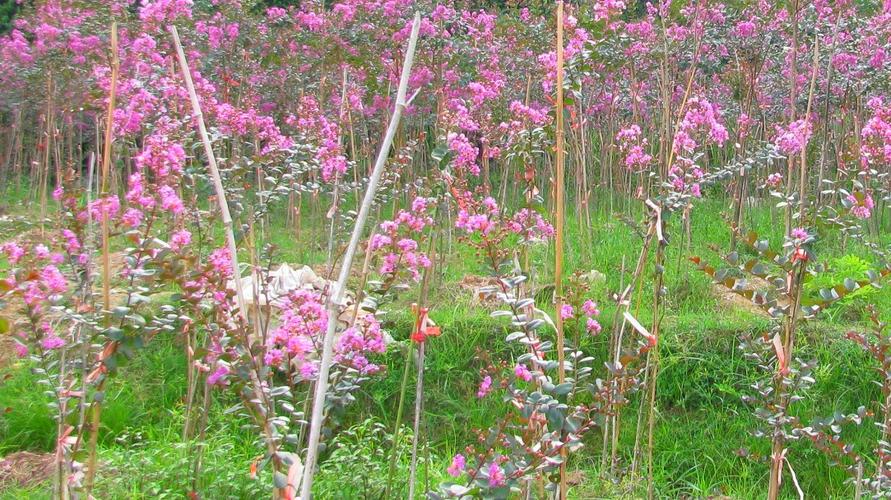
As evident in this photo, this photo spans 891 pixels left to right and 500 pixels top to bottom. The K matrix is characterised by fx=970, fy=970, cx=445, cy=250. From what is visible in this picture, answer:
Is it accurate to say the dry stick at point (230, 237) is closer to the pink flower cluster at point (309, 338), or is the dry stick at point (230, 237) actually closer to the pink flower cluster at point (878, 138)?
the pink flower cluster at point (309, 338)

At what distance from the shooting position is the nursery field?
1959 millimetres

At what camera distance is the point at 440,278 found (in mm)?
5156

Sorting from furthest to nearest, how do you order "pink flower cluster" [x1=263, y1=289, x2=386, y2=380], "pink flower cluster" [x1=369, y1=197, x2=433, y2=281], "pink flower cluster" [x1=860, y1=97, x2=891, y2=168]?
1. "pink flower cluster" [x1=860, y1=97, x2=891, y2=168]
2. "pink flower cluster" [x1=369, y1=197, x2=433, y2=281]
3. "pink flower cluster" [x1=263, y1=289, x2=386, y2=380]

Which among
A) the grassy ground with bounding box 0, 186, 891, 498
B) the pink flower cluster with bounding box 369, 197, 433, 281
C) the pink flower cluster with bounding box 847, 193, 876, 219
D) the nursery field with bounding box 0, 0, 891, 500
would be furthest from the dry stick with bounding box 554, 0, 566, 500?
the grassy ground with bounding box 0, 186, 891, 498

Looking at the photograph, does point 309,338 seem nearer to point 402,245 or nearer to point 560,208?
point 402,245

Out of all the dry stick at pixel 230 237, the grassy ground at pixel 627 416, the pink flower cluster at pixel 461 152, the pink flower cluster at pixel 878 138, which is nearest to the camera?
the dry stick at pixel 230 237

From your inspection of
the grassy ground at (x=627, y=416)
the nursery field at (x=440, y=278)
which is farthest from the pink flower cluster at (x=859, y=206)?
the grassy ground at (x=627, y=416)

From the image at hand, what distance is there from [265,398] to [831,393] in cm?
327

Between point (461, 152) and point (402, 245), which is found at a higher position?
point (461, 152)

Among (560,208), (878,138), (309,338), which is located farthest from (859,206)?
(878,138)

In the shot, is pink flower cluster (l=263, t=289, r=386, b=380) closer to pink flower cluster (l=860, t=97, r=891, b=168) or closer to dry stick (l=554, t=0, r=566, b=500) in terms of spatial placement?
dry stick (l=554, t=0, r=566, b=500)

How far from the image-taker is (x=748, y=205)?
7.79m

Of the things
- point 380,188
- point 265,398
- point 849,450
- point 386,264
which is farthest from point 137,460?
point 849,450

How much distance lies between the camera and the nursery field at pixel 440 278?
1959 mm
